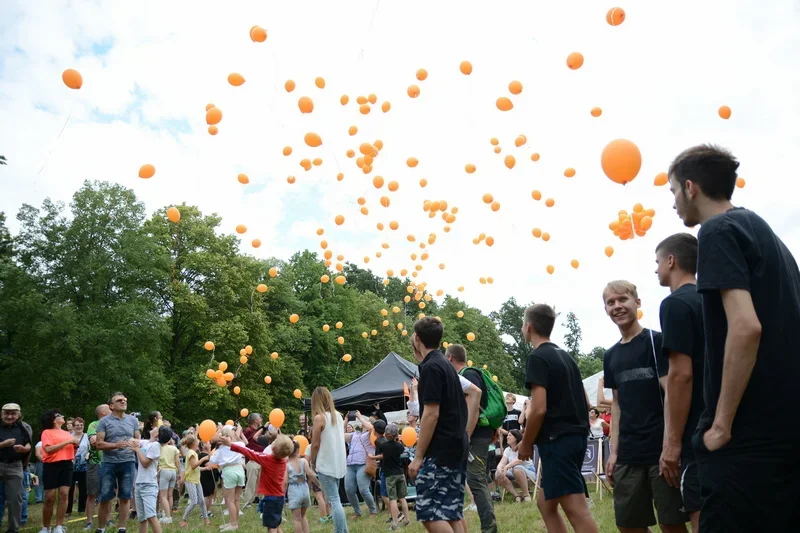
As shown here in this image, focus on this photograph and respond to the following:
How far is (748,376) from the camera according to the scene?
1.77 meters

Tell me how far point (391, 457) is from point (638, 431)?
20.5 ft

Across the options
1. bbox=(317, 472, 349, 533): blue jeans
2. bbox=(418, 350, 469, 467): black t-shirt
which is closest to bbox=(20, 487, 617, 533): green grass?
bbox=(317, 472, 349, 533): blue jeans

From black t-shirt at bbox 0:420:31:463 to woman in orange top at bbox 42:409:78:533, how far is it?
0.58 meters

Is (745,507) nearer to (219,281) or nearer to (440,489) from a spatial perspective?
(440,489)

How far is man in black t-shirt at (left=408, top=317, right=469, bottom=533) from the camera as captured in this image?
3.78 meters

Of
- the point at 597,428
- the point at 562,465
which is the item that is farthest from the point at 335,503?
the point at 597,428

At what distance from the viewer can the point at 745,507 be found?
5.72 feet

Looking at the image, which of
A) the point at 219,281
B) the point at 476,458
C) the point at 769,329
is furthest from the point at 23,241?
the point at 769,329

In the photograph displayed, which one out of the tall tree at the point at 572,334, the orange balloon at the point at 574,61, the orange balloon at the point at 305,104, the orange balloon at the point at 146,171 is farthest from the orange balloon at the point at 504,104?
the tall tree at the point at 572,334

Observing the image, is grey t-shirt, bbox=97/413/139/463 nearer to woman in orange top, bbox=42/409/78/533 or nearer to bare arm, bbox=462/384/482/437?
woman in orange top, bbox=42/409/78/533

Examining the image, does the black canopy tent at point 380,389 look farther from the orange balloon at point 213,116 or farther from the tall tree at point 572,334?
the tall tree at point 572,334

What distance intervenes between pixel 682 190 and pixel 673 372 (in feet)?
2.89

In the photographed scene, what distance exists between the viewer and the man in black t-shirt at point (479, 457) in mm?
5238

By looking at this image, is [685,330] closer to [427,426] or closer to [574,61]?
[427,426]
